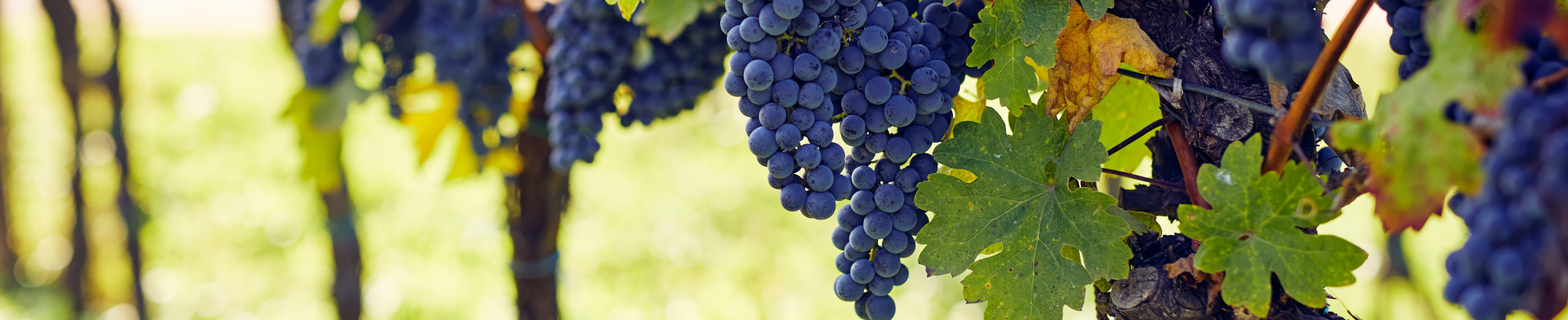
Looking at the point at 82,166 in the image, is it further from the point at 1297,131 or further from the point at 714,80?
the point at 1297,131

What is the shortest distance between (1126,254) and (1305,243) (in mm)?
112

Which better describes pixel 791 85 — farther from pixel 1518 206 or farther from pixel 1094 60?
pixel 1518 206

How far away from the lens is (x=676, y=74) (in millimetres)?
1317

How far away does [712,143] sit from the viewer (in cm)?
448

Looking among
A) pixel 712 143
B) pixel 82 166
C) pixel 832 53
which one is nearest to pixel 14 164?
pixel 82 166

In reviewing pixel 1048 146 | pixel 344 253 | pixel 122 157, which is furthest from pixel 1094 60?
pixel 122 157

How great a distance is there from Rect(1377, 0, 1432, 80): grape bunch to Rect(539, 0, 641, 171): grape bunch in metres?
0.92

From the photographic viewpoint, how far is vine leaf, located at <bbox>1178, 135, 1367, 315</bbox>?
21.7 inches

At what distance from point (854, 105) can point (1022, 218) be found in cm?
16

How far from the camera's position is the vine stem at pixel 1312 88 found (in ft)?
1.54

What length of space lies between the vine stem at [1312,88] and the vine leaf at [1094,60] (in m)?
0.12

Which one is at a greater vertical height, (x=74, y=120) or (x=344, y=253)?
(x=344, y=253)

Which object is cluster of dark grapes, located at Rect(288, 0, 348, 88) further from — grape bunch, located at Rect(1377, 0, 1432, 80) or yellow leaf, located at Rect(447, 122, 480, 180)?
grape bunch, located at Rect(1377, 0, 1432, 80)

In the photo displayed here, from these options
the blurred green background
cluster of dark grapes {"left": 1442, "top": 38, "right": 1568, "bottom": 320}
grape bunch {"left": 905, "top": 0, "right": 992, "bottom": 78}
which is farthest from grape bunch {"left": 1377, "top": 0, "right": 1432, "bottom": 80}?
the blurred green background
